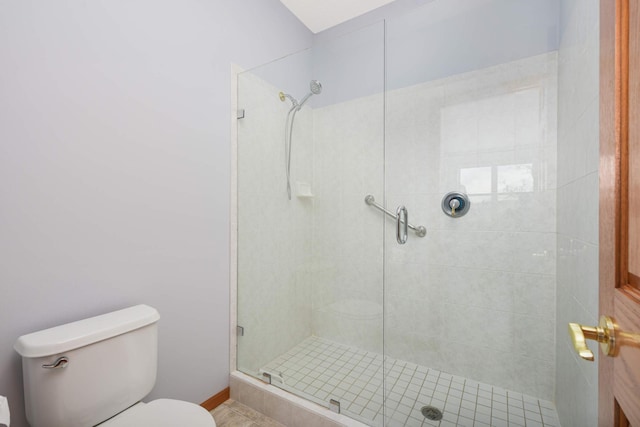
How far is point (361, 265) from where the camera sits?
5.46 ft

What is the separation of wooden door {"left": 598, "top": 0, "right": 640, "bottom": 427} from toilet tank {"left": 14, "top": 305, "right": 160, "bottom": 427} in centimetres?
133

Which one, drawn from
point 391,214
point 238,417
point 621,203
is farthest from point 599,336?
point 238,417

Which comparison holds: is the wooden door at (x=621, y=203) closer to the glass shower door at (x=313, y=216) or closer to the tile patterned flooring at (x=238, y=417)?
the glass shower door at (x=313, y=216)

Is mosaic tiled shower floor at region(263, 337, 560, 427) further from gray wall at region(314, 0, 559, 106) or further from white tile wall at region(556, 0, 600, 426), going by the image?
gray wall at region(314, 0, 559, 106)

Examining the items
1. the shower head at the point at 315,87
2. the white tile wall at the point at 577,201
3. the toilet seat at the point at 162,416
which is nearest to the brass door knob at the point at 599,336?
the white tile wall at the point at 577,201

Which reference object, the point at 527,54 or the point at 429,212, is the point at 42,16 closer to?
the point at 429,212

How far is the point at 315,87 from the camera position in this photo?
174cm

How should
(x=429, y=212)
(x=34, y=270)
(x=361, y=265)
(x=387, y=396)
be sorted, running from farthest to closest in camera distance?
1. (x=429, y=212)
2. (x=361, y=265)
3. (x=387, y=396)
4. (x=34, y=270)

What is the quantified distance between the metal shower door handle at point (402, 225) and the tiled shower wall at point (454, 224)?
2.1 inches

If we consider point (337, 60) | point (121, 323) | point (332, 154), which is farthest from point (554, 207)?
point (121, 323)

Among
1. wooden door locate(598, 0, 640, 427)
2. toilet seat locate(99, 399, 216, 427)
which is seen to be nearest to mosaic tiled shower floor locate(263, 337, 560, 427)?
toilet seat locate(99, 399, 216, 427)

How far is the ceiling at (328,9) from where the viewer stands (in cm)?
208

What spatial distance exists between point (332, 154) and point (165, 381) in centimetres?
143

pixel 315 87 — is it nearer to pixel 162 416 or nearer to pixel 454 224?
pixel 454 224
